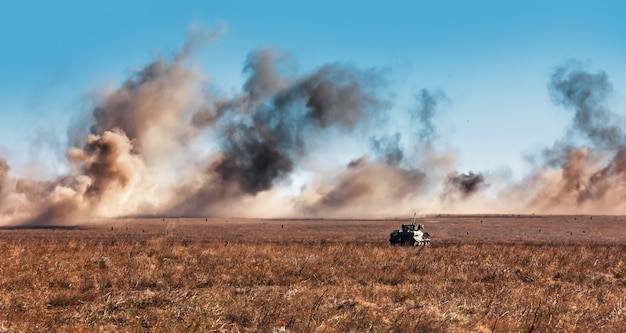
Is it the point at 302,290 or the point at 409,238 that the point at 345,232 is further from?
the point at 302,290

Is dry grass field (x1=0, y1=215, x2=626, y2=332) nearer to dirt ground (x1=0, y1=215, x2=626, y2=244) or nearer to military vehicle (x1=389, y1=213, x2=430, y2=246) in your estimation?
military vehicle (x1=389, y1=213, x2=430, y2=246)

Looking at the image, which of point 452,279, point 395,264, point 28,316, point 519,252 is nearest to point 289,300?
point 28,316

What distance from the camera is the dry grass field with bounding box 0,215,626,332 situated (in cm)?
1134

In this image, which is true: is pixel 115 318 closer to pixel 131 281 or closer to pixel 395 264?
pixel 131 281

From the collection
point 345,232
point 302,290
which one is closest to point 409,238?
point 345,232

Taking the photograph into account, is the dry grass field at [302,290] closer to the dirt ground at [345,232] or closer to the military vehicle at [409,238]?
the military vehicle at [409,238]

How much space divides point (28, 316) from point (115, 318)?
2128mm

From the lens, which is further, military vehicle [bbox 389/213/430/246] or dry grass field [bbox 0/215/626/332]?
military vehicle [bbox 389/213/430/246]

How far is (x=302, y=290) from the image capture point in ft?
50.2

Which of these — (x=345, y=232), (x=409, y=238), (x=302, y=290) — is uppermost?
(x=302, y=290)

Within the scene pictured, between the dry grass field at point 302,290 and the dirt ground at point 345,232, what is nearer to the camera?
the dry grass field at point 302,290

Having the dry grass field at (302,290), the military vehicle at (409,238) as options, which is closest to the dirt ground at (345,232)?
the military vehicle at (409,238)

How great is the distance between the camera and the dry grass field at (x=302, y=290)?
11.3 metres

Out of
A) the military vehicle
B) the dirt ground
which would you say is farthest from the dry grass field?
the dirt ground
